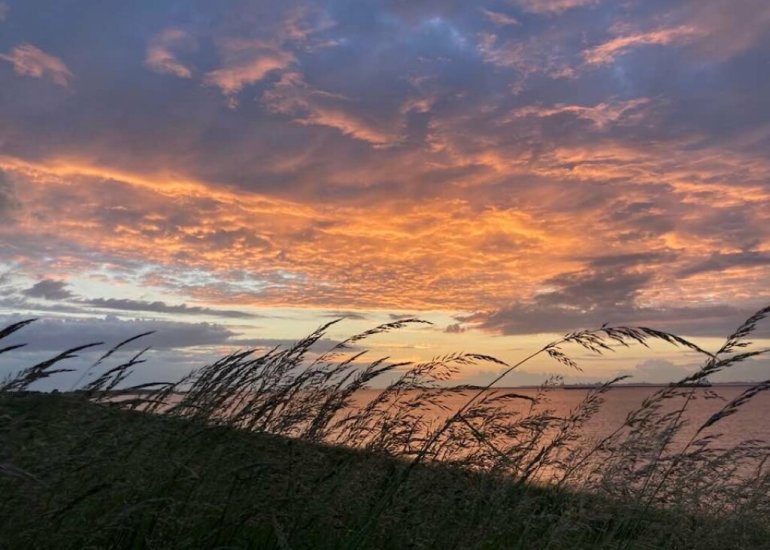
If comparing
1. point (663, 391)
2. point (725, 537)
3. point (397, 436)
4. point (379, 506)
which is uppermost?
point (663, 391)

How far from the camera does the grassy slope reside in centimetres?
350

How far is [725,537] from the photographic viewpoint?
623 cm

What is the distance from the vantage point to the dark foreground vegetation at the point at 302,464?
3.64 meters

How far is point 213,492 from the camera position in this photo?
4035 millimetres

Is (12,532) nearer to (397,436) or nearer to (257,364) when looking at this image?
(257,364)

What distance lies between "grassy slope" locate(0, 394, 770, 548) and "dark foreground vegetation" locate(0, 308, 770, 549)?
0.01 m

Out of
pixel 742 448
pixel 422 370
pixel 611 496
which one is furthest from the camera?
pixel 742 448

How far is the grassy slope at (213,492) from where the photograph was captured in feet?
11.5

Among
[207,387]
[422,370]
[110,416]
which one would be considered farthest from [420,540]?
[110,416]

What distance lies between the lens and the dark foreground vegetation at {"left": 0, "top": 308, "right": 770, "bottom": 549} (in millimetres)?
3645

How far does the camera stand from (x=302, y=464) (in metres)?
4.30

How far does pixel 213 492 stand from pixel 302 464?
0.59m

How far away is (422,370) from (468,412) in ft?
2.67

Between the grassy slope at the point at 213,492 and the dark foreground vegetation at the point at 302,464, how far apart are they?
1 centimetres
